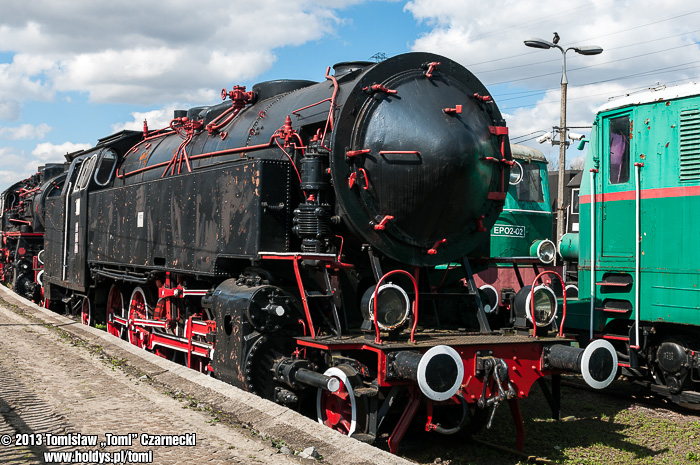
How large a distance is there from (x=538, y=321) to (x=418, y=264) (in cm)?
119

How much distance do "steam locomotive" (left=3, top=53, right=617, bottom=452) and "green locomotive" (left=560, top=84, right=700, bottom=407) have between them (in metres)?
1.85

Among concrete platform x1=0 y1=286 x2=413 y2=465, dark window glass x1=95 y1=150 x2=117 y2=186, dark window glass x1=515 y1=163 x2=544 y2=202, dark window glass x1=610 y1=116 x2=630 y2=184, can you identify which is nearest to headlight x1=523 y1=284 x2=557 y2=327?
concrete platform x1=0 y1=286 x2=413 y2=465

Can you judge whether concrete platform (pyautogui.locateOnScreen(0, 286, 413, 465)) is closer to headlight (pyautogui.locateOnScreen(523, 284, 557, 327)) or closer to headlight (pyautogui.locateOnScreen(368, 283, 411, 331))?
headlight (pyautogui.locateOnScreen(368, 283, 411, 331))

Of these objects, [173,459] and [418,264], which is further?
[418,264]

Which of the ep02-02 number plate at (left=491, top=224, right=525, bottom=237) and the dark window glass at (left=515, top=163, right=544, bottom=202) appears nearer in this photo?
the ep02-02 number plate at (left=491, top=224, right=525, bottom=237)

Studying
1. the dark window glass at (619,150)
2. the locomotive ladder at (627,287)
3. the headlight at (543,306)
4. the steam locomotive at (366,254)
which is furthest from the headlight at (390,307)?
the dark window glass at (619,150)

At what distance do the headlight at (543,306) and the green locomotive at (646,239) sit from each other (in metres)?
1.76

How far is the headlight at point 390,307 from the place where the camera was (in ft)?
16.8

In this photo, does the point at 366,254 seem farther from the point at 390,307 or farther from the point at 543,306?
the point at 543,306

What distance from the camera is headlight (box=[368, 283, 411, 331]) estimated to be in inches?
202

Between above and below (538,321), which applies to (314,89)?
above

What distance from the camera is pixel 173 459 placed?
4.25 metres

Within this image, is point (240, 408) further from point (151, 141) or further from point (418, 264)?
point (151, 141)

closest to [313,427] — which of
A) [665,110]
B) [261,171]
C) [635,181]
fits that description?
[261,171]
